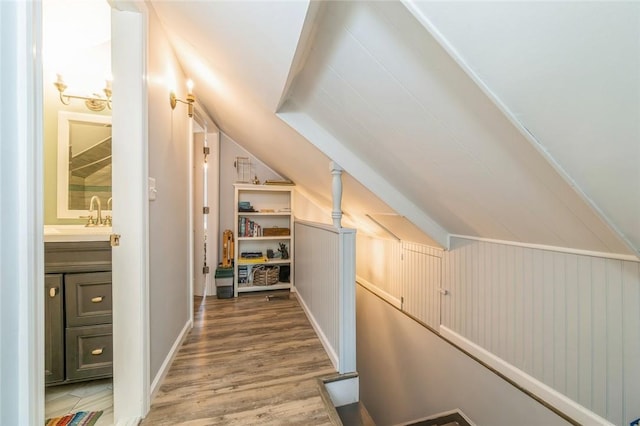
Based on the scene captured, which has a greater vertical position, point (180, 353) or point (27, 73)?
point (27, 73)

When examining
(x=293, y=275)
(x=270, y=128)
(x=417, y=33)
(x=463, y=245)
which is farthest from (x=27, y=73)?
(x=293, y=275)

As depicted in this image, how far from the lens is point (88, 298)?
1.57 meters

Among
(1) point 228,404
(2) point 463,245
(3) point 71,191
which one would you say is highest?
(3) point 71,191

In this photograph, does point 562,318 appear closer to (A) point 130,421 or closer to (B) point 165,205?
(A) point 130,421

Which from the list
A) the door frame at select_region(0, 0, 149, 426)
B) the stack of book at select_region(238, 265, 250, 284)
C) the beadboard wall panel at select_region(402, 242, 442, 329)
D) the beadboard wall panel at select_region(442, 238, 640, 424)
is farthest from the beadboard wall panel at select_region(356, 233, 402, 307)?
the door frame at select_region(0, 0, 149, 426)

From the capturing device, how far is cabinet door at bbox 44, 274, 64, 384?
1.49 metres

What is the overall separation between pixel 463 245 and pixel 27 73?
7.57ft

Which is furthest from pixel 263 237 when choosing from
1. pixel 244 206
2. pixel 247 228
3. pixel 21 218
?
pixel 21 218

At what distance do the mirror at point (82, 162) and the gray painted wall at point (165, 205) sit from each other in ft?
1.87

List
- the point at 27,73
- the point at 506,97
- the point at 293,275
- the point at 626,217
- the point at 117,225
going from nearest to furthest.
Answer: the point at 27,73 < the point at 506,97 < the point at 626,217 < the point at 117,225 < the point at 293,275

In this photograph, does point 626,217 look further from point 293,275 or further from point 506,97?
point 293,275

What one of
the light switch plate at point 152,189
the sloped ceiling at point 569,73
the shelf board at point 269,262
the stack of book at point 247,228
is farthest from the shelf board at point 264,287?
the sloped ceiling at point 569,73

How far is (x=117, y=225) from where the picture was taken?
129 centimetres

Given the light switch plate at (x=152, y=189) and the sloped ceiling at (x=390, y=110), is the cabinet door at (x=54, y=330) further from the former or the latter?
the sloped ceiling at (x=390, y=110)
